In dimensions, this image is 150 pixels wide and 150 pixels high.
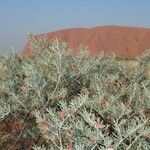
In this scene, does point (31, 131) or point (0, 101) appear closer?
point (0, 101)

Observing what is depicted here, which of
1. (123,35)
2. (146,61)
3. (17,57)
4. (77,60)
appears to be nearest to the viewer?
(77,60)

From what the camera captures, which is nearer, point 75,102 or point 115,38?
point 75,102

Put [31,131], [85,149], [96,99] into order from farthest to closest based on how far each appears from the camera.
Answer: [31,131] → [96,99] → [85,149]

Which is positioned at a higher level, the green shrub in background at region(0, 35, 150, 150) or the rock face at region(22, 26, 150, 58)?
the green shrub in background at region(0, 35, 150, 150)

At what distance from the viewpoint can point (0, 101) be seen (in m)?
5.29

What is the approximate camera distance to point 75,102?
4.26 metres

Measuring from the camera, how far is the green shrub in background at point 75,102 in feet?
13.3

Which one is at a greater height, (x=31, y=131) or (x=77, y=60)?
(x=77, y=60)

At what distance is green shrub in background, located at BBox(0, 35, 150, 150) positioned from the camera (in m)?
4.04

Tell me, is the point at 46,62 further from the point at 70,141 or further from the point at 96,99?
the point at 70,141

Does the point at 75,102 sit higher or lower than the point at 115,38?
higher

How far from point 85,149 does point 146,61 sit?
3.88 meters

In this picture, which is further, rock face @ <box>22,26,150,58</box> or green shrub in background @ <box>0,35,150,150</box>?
rock face @ <box>22,26,150,58</box>

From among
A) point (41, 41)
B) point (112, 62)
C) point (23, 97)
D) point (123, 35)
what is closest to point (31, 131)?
point (23, 97)
